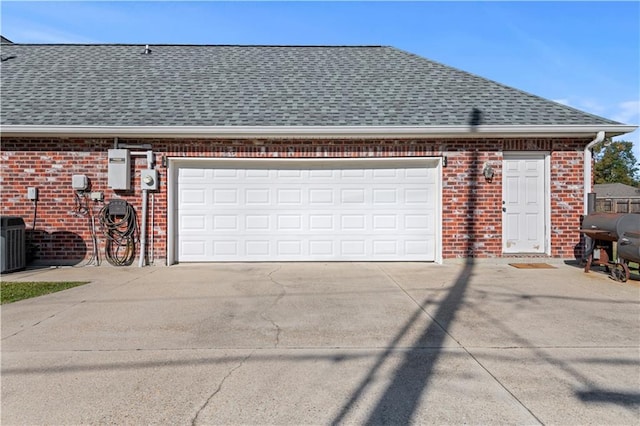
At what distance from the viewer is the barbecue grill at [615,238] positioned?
22.5 feet

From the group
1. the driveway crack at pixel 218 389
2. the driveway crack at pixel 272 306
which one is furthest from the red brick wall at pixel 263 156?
the driveway crack at pixel 218 389

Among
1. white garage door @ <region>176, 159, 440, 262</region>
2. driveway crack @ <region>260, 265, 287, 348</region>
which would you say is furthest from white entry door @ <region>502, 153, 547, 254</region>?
driveway crack @ <region>260, 265, 287, 348</region>

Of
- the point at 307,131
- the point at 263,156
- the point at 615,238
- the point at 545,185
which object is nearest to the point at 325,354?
the point at 307,131

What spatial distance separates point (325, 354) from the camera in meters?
3.87

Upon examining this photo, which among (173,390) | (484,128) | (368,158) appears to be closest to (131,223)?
(368,158)

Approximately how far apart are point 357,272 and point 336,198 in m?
1.92

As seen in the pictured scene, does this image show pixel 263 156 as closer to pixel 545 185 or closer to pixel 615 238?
pixel 545 185

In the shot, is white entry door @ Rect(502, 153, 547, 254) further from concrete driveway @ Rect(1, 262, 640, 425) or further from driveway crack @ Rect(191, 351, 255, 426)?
driveway crack @ Rect(191, 351, 255, 426)

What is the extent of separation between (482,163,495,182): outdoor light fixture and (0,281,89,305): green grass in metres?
7.87

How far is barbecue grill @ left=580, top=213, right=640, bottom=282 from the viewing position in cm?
686

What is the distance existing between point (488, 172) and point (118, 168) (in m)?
7.64

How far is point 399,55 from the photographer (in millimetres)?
12148

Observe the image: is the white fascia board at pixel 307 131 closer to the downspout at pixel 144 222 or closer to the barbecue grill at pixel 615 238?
the downspout at pixel 144 222

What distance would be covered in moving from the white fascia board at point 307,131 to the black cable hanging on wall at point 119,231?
1.52 meters
